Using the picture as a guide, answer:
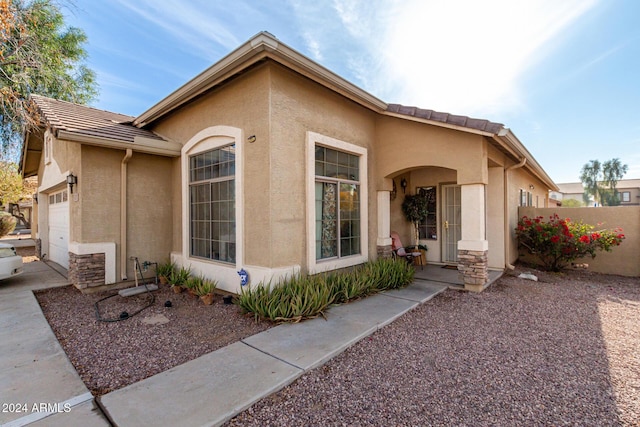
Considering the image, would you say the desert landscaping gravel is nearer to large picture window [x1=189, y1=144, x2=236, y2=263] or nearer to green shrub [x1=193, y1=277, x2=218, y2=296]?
green shrub [x1=193, y1=277, x2=218, y2=296]

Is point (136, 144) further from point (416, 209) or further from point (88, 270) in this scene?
point (416, 209)

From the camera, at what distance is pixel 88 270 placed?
265 inches

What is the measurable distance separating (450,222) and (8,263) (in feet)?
40.9

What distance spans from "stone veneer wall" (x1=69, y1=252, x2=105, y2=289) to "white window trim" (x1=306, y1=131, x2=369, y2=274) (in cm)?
514

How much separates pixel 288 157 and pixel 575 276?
9.43 meters

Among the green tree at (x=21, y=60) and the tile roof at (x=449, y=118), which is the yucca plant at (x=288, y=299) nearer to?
the tile roof at (x=449, y=118)

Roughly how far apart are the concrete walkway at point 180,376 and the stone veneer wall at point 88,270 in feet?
5.17

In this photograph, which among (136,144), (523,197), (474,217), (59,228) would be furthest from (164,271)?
(523,197)

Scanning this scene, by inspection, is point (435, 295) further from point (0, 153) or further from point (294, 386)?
point (0, 153)

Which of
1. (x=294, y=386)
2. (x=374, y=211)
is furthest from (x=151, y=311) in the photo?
(x=374, y=211)

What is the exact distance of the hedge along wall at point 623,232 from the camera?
868cm

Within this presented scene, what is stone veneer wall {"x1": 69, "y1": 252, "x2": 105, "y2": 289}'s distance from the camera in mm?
6672

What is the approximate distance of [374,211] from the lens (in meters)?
7.87

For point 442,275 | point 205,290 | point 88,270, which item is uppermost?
point 88,270
